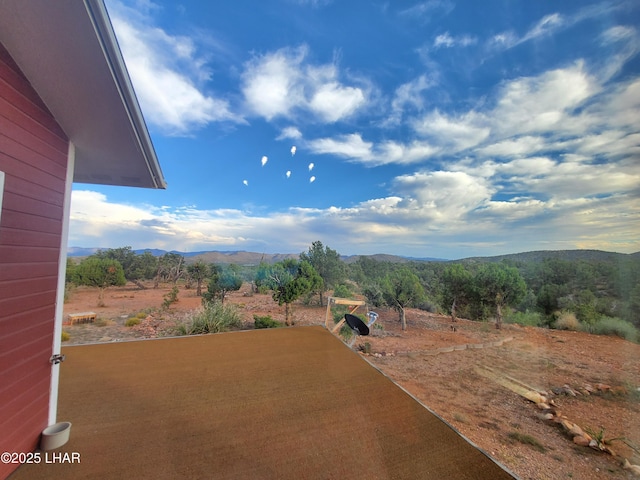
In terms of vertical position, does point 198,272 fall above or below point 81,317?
above

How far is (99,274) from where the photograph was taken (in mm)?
7105

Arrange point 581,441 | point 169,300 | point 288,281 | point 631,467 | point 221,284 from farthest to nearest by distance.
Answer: point 169,300 < point 221,284 < point 288,281 < point 581,441 < point 631,467

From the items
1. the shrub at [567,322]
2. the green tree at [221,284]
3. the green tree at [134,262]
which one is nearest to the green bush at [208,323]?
the green tree at [221,284]

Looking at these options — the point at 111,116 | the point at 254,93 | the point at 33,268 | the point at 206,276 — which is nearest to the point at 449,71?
the point at 254,93

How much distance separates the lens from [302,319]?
798 cm

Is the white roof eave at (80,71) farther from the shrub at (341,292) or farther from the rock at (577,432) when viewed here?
the shrub at (341,292)

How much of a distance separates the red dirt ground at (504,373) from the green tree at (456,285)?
0.86 meters

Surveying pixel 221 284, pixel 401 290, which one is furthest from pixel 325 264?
pixel 221 284

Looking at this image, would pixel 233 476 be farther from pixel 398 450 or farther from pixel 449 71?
pixel 449 71

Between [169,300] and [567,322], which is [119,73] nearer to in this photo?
[169,300]

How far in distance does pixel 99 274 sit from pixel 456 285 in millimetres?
12250

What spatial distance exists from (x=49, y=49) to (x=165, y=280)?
1186 cm

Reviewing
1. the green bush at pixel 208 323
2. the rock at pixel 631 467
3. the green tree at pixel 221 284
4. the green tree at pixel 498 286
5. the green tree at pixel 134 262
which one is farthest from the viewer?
the green tree at pixel 134 262

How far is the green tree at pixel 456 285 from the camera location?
907 cm
